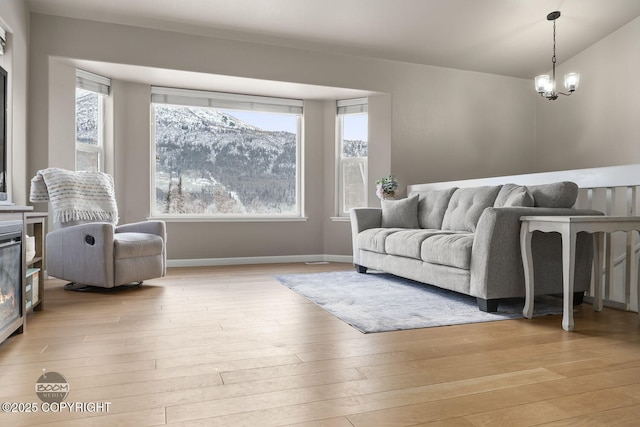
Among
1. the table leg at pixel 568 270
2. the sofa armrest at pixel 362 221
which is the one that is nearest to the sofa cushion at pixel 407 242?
the sofa armrest at pixel 362 221

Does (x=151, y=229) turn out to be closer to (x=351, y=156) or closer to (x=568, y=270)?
(x=351, y=156)

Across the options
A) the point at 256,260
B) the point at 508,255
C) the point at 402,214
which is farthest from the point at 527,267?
the point at 256,260

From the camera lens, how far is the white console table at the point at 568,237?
98.7 inches

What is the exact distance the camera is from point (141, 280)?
380 cm

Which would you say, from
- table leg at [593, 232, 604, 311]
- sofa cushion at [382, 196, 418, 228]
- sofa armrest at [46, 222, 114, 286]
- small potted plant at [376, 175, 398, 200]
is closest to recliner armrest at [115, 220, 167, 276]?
sofa armrest at [46, 222, 114, 286]

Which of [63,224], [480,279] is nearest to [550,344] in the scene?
[480,279]

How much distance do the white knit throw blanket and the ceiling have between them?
1.61 m

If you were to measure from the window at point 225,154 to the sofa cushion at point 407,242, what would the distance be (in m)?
2.07

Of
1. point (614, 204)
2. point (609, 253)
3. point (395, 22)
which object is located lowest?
point (609, 253)

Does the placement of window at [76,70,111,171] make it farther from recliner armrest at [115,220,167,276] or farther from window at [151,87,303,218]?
recliner armrest at [115,220,167,276]

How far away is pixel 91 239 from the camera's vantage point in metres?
3.57

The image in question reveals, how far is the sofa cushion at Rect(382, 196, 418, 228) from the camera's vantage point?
181 inches

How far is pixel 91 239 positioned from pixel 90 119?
6.09 ft

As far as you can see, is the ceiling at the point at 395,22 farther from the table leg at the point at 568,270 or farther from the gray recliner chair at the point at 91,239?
the table leg at the point at 568,270
